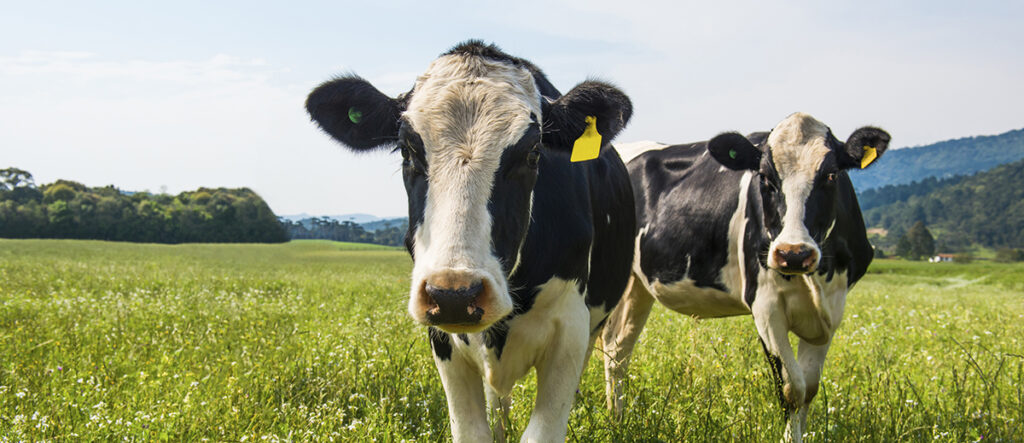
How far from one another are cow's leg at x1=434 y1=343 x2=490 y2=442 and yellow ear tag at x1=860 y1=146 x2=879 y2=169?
158 inches

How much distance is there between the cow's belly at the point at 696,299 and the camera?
21.8 feet

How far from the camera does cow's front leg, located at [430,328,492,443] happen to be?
3.49 meters

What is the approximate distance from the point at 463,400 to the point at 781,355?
3001 millimetres

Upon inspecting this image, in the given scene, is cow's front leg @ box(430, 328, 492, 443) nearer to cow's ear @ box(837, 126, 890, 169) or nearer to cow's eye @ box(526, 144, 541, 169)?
cow's eye @ box(526, 144, 541, 169)

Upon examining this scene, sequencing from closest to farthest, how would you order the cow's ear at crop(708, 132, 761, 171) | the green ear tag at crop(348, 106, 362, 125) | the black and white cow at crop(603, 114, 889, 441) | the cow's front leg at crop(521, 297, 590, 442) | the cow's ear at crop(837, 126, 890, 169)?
the cow's front leg at crop(521, 297, 590, 442), the green ear tag at crop(348, 106, 362, 125), the black and white cow at crop(603, 114, 889, 441), the cow's ear at crop(837, 126, 890, 169), the cow's ear at crop(708, 132, 761, 171)

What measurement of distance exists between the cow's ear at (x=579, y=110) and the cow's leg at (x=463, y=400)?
1118mm

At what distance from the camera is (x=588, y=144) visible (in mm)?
3543

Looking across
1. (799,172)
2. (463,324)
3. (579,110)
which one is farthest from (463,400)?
(799,172)

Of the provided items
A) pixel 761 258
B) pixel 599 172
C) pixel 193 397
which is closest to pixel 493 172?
pixel 599 172

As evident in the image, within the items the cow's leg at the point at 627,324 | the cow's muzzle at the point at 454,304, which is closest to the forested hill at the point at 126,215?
the cow's leg at the point at 627,324

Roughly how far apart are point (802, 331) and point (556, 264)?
3.21m

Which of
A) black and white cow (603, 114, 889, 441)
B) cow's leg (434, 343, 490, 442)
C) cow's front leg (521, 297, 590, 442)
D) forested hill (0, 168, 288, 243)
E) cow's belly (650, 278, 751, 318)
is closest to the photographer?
cow's front leg (521, 297, 590, 442)

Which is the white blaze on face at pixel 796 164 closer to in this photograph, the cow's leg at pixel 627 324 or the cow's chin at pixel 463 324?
the cow's leg at pixel 627 324

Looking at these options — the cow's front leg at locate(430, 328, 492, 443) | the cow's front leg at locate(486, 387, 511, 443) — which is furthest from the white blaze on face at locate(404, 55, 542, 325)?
the cow's front leg at locate(486, 387, 511, 443)
